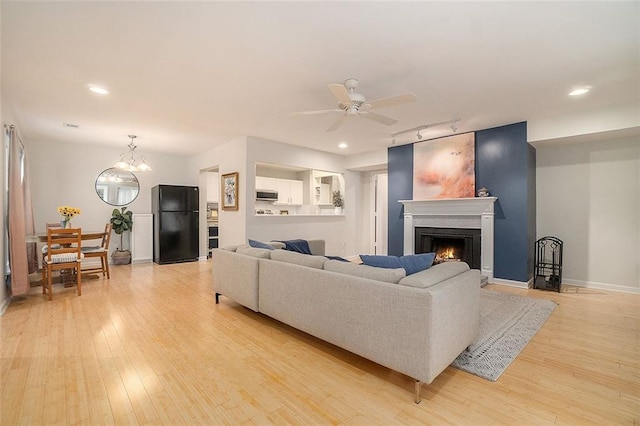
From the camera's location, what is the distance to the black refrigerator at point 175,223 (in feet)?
21.2

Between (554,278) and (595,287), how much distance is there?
71cm

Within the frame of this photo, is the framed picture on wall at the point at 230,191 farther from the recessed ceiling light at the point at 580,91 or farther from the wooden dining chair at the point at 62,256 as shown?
the recessed ceiling light at the point at 580,91

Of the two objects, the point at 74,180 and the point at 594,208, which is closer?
the point at 594,208

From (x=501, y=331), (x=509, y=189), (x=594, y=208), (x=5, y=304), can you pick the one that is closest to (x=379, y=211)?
(x=509, y=189)

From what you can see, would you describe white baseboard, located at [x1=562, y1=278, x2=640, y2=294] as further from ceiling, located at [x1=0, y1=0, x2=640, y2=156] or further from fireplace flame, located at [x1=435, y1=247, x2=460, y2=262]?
ceiling, located at [x1=0, y1=0, x2=640, y2=156]

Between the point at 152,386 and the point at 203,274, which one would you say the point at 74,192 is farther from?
the point at 152,386

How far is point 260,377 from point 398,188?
487cm

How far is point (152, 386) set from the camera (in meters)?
2.00

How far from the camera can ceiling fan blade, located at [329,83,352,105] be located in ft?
8.26

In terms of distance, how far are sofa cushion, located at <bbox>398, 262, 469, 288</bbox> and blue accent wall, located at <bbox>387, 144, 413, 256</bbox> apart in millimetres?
3701

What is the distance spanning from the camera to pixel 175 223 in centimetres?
663

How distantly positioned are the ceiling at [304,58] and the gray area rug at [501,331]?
8.56 ft

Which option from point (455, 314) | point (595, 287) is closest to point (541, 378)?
point (455, 314)

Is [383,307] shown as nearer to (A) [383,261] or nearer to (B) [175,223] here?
(A) [383,261]
